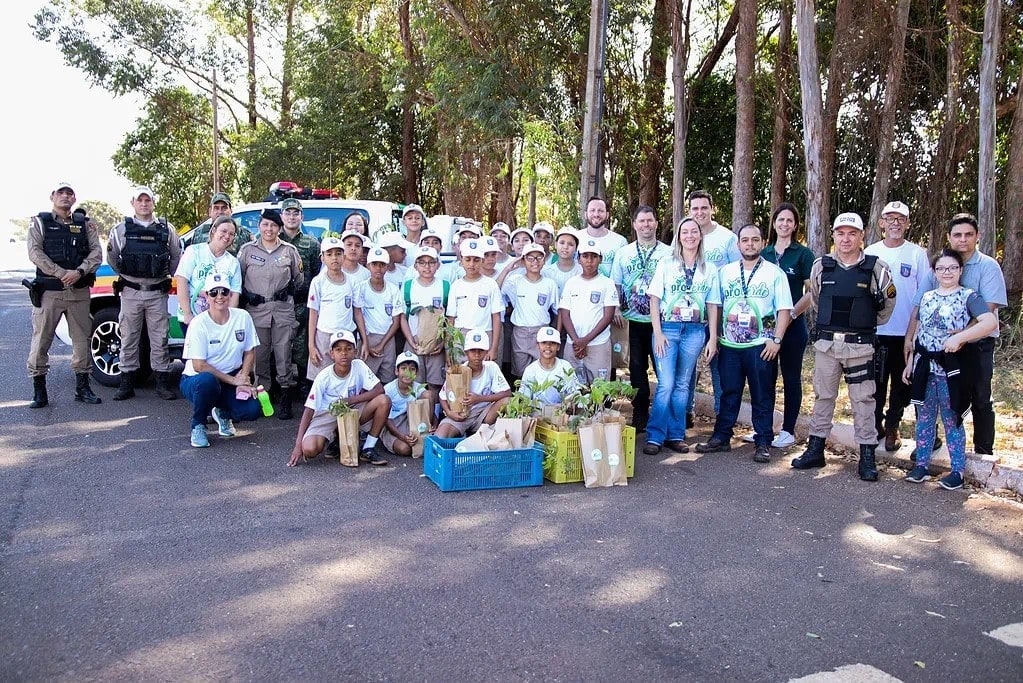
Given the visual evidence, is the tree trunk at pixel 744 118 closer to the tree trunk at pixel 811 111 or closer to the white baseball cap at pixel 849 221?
the tree trunk at pixel 811 111

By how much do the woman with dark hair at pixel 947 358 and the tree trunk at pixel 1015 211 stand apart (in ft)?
22.5

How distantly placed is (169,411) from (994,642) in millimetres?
7054

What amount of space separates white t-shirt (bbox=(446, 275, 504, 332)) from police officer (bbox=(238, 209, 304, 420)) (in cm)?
175

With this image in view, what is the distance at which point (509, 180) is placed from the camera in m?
25.5

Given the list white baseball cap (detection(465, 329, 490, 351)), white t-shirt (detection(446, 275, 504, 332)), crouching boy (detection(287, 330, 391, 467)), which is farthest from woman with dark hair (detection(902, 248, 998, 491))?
crouching boy (detection(287, 330, 391, 467))

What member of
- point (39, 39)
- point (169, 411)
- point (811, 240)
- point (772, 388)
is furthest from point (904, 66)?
point (39, 39)

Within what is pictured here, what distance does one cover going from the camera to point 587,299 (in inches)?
306

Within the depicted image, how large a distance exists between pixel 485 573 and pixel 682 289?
11.2 ft

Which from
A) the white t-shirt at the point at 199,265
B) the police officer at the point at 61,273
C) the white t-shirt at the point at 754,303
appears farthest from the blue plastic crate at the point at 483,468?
the police officer at the point at 61,273

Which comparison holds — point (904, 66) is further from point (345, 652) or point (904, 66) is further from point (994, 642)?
point (345, 652)

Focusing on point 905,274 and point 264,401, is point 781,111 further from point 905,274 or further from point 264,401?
point 264,401

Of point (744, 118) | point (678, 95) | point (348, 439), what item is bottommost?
point (348, 439)

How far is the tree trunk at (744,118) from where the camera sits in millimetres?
14734

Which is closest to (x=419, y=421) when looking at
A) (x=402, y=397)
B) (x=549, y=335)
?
(x=402, y=397)
